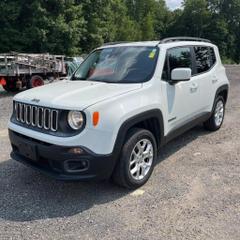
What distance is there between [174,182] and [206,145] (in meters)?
1.74

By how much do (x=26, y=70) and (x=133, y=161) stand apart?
9.73 metres

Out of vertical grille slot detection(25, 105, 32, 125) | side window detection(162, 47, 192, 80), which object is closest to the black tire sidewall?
side window detection(162, 47, 192, 80)

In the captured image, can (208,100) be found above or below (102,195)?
above

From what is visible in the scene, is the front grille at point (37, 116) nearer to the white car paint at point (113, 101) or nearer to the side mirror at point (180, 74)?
the white car paint at point (113, 101)

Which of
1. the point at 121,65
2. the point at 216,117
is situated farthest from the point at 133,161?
the point at 216,117

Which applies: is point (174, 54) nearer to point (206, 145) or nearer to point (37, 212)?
point (206, 145)

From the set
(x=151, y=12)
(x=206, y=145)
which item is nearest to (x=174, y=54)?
(x=206, y=145)

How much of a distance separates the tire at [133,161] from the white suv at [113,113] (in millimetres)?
12

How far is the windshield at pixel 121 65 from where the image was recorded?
4.83 meters

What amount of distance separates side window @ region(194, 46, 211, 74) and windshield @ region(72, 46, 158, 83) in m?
1.23

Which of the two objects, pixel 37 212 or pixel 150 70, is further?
pixel 150 70

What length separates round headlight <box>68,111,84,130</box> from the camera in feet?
12.8

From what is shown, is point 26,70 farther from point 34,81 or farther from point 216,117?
point 216,117

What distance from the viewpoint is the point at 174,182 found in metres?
4.68
